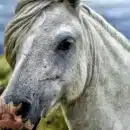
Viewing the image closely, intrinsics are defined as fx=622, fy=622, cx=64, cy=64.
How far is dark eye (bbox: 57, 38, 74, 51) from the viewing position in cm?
529

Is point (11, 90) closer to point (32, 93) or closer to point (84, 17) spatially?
point (32, 93)

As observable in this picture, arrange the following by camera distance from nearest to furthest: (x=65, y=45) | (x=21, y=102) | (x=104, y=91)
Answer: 1. (x=21, y=102)
2. (x=65, y=45)
3. (x=104, y=91)

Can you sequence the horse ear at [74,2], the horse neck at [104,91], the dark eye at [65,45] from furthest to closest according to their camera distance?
the horse ear at [74,2] → the horse neck at [104,91] → the dark eye at [65,45]

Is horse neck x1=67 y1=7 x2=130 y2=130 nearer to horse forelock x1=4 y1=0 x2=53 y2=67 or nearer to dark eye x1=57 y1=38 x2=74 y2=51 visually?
dark eye x1=57 y1=38 x2=74 y2=51

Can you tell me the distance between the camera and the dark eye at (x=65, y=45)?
5285 millimetres

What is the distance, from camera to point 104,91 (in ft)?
17.9

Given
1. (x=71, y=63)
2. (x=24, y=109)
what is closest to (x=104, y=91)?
(x=71, y=63)

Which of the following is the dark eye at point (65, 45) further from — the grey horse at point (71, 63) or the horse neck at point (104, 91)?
the horse neck at point (104, 91)

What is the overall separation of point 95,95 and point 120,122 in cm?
33

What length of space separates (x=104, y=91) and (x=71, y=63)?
395mm

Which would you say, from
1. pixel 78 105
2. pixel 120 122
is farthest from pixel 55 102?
pixel 120 122

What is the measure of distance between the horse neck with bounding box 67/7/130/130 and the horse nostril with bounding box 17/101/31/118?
1.89 ft

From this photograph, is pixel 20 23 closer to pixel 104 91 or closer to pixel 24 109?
pixel 24 109

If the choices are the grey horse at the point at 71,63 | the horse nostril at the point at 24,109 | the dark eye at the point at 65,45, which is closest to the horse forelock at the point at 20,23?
the grey horse at the point at 71,63
